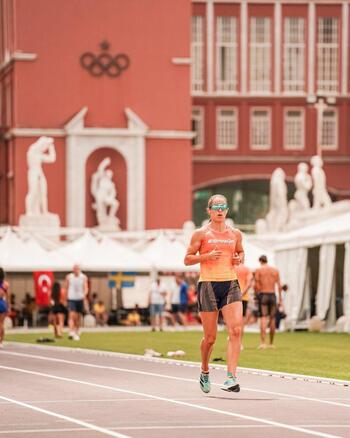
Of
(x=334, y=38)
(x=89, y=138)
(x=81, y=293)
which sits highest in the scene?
(x=334, y=38)

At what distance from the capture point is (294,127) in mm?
94000

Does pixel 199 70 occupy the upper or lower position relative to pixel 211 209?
upper

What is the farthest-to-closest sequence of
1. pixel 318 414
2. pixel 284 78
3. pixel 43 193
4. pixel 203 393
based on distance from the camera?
pixel 284 78 → pixel 43 193 → pixel 203 393 → pixel 318 414

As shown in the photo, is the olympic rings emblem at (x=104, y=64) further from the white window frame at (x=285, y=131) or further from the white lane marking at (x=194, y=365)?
the white lane marking at (x=194, y=365)

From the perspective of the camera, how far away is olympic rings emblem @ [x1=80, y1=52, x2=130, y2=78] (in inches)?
2886

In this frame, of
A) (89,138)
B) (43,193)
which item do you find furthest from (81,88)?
(43,193)

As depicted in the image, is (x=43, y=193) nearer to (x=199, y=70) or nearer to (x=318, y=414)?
(x=199, y=70)

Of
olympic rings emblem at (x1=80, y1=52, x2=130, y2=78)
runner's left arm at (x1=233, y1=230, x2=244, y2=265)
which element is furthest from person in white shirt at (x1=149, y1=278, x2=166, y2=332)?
runner's left arm at (x1=233, y1=230, x2=244, y2=265)

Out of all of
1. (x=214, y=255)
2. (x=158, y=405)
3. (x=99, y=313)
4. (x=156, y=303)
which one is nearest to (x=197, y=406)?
(x=158, y=405)

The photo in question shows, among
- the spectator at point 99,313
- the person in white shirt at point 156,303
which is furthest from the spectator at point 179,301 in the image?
the spectator at point 99,313

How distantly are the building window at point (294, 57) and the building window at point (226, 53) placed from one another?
9.27ft

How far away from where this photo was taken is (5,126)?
7712 centimetres

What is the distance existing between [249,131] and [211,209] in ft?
249

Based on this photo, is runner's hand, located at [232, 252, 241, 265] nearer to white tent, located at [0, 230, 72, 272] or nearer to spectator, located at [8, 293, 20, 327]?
white tent, located at [0, 230, 72, 272]
